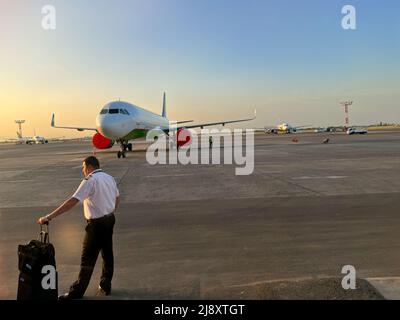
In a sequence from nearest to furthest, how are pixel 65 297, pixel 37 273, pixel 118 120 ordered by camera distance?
pixel 37 273 → pixel 65 297 → pixel 118 120

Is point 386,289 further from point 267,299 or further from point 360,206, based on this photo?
point 360,206

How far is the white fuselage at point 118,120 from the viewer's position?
30.1 m

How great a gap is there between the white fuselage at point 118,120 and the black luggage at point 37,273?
25.9 metres

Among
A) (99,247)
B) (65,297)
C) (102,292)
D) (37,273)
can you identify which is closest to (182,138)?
(99,247)

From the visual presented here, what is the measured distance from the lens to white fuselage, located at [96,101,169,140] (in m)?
30.1

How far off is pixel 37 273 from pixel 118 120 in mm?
26586

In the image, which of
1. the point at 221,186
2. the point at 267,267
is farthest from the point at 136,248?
the point at 221,186

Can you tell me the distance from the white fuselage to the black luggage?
25.9m

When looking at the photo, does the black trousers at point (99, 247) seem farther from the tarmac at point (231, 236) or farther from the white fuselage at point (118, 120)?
the white fuselage at point (118, 120)

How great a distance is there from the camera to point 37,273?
181 inches

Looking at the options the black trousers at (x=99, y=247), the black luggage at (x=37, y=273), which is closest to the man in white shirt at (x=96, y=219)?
the black trousers at (x=99, y=247)

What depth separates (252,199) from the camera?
1156cm

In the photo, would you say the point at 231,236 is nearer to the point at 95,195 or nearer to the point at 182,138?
the point at 95,195
